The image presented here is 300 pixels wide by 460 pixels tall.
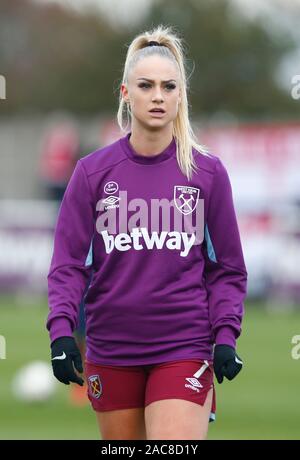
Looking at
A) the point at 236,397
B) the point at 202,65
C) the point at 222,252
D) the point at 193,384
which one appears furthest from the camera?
the point at 202,65

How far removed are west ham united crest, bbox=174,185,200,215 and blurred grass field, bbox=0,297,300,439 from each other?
4.48m

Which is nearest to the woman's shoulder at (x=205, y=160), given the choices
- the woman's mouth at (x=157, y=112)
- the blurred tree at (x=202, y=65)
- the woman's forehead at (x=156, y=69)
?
the woman's mouth at (x=157, y=112)

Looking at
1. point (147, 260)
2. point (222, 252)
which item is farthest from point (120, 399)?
point (222, 252)

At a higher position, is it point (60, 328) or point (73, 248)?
point (73, 248)

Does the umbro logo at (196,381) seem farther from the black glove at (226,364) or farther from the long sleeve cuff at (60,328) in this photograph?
the long sleeve cuff at (60,328)

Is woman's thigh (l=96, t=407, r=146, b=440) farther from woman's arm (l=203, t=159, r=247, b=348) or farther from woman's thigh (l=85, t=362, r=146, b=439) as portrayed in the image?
woman's arm (l=203, t=159, r=247, b=348)

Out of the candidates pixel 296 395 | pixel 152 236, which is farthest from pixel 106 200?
pixel 296 395

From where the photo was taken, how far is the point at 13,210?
2709 centimetres

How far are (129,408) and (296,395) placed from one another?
7.68 m

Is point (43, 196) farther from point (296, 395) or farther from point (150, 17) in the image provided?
point (296, 395)

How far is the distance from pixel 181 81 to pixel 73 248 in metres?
0.95

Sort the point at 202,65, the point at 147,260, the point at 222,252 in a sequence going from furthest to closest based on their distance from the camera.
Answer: the point at 202,65 → the point at 222,252 → the point at 147,260

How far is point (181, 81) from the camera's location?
6301 millimetres

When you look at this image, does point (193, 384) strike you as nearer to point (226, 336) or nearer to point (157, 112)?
point (226, 336)
